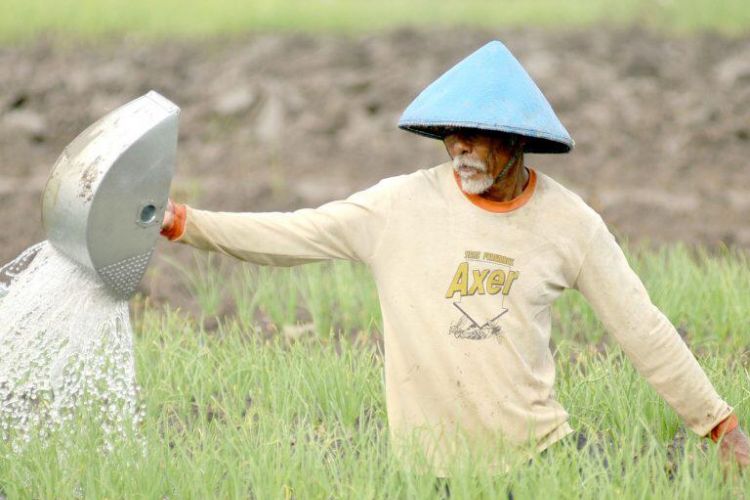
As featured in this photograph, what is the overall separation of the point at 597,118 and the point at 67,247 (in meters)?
6.22

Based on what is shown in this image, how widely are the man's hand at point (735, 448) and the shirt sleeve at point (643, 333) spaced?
54 mm

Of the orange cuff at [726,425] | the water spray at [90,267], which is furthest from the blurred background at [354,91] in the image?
the orange cuff at [726,425]

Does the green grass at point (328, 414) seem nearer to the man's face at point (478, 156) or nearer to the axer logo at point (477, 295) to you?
the axer logo at point (477, 295)

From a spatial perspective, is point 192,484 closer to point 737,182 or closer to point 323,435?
point 323,435

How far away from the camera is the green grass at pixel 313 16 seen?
11273 millimetres

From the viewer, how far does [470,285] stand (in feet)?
11.2

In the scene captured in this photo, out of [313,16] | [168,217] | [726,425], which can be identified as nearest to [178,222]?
[168,217]

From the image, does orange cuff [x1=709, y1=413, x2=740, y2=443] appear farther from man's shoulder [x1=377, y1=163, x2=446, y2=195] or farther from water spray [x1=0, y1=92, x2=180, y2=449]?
water spray [x1=0, y1=92, x2=180, y2=449]

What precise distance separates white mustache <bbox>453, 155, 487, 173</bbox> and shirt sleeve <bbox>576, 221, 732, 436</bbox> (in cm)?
32

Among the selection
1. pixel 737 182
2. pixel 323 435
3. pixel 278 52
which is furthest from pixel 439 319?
pixel 278 52

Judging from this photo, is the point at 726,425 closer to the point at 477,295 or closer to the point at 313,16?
the point at 477,295

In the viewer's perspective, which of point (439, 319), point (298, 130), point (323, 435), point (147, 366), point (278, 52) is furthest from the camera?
point (278, 52)

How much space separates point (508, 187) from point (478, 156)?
124 mm

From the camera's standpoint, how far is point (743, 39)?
35.4 ft
